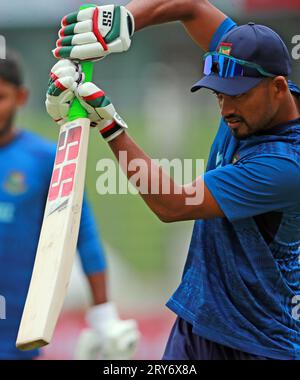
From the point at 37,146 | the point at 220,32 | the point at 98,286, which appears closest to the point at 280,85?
the point at 220,32

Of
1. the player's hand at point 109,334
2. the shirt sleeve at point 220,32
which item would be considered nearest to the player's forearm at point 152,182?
the shirt sleeve at point 220,32

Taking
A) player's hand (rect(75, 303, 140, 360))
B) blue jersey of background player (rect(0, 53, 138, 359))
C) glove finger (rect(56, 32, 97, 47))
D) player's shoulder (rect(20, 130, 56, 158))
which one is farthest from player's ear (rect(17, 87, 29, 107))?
glove finger (rect(56, 32, 97, 47))

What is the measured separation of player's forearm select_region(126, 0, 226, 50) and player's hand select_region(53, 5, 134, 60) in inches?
10.2

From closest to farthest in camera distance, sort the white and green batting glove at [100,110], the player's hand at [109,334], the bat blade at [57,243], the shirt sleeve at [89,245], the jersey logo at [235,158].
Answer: the bat blade at [57,243] → the white and green batting glove at [100,110] → the jersey logo at [235,158] → the shirt sleeve at [89,245] → the player's hand at [109,334]

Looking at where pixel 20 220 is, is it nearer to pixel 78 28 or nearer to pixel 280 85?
pixel 78 28

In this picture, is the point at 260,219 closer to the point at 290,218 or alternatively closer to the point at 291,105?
the point at 290,218

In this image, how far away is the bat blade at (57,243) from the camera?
2461mm

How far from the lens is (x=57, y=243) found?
259 centimetres

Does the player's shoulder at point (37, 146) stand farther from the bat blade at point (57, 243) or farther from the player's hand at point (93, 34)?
the player's hand at point (93, 34)

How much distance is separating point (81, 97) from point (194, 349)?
0.93m

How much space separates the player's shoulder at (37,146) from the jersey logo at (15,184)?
0.40 ft

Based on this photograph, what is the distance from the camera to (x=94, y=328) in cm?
417

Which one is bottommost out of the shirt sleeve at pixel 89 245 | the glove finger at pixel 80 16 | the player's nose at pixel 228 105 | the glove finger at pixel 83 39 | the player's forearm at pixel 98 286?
the player's forearm at pixel 98 286
